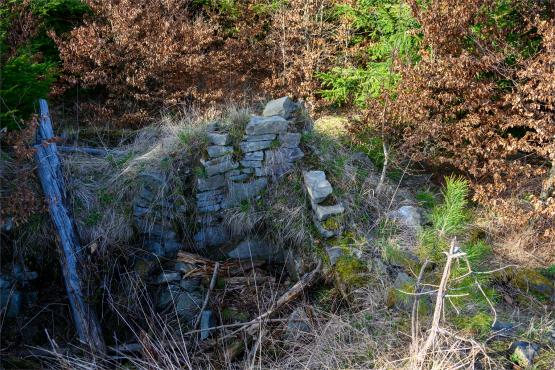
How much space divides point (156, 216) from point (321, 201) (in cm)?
166

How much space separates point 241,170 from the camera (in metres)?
5.47

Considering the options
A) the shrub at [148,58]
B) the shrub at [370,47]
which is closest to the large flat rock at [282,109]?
the shrub at [370,47]

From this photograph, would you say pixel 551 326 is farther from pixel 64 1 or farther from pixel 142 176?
pixel 64 1

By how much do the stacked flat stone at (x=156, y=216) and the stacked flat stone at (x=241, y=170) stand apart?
272 millimetres

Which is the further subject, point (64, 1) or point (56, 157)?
point (64, 1)

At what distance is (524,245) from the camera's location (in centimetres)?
539

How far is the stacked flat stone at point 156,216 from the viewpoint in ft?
17.4

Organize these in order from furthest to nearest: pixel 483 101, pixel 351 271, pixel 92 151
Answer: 1. pixel 92 151
2. pixel 483 101
3. pixel 351 271

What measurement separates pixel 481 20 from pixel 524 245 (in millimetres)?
2476

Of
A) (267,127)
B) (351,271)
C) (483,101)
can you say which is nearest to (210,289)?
(351,271)

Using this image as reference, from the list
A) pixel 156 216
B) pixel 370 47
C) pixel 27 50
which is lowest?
pixel 156 216

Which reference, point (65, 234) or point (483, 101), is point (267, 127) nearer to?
point (65, 234)

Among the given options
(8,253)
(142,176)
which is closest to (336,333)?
(142,176)

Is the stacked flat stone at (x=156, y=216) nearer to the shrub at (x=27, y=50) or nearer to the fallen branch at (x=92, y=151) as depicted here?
the fallen branch at (x=92, y=151)
